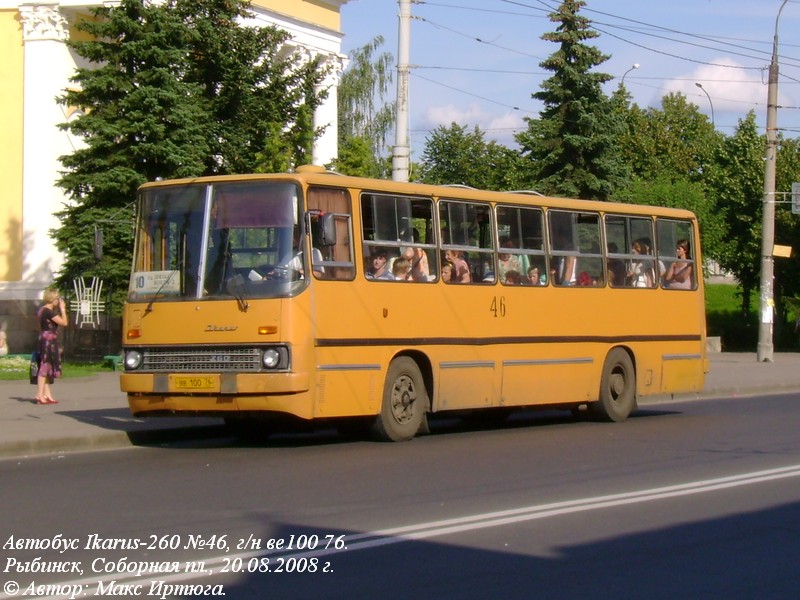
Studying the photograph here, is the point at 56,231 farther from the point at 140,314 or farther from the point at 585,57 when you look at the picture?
the point at 585,57

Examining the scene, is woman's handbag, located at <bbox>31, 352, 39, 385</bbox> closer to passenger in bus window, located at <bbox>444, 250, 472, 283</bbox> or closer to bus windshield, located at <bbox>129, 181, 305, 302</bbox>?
bus windshield, located at <bbox>129, 181, 305, 302</bbox>

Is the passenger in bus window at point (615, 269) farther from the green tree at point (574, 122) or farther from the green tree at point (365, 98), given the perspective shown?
the green tree at point (365, 98)

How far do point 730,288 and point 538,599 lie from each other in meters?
75.0

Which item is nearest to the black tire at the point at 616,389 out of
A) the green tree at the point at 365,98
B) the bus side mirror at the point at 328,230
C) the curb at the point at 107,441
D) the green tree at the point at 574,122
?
the curb at the point at 107,441

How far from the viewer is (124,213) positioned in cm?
2728

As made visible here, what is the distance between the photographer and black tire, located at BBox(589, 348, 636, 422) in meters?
18.8

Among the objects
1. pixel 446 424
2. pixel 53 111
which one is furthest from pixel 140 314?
pixel 53 111

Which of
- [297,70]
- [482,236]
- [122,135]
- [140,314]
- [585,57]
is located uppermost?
[585,57]

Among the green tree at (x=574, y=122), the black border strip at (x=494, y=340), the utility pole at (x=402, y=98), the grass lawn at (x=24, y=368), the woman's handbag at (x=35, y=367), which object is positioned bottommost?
the grass lawn at (x=24, y=368)

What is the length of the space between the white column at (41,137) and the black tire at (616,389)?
18894 mm

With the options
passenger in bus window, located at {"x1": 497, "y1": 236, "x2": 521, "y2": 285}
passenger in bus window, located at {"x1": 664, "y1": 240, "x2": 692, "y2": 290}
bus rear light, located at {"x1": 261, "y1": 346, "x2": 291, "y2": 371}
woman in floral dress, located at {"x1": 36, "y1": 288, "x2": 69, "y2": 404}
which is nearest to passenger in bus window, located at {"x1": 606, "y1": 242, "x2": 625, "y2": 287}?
passenger in bus window, located at {"x1": 664, "y1": 240, "x2": 692, "y2": 290}

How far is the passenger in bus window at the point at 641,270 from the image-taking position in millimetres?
19469

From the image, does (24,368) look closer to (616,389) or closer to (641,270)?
(616,389)

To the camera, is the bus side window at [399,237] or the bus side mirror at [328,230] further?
the bus side window at [399,237]
